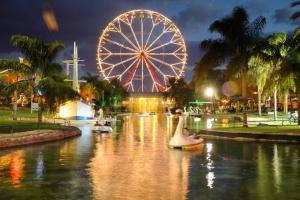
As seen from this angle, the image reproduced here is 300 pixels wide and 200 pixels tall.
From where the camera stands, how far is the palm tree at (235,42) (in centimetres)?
3525

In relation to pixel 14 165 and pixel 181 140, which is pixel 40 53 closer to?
pixel 181 140

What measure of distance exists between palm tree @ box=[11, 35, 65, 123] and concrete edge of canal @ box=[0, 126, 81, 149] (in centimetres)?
405

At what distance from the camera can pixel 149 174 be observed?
13852 mm

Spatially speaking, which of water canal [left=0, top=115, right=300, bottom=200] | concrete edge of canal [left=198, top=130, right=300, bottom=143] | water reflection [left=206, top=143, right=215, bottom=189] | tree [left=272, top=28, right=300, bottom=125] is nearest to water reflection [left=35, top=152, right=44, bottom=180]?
water canal [left=0, top=115, right=300, bottom=200]

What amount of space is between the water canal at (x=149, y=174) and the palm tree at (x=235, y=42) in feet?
49.2

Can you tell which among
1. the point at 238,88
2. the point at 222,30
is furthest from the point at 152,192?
the point at 238,88

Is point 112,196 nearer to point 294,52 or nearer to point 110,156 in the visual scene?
point 110,156

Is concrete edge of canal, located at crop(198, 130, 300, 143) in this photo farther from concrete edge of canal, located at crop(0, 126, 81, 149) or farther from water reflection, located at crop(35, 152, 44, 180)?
water reflection, located at crop(35, 152, 44, 180)

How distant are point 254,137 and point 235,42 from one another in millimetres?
9868

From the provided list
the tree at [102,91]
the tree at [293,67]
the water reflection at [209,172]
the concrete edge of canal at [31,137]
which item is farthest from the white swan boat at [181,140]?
the tree at [102,91]

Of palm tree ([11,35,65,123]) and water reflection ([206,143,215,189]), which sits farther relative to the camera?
palm tree ([11,35,65,123])

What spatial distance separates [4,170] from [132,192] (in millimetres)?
5326

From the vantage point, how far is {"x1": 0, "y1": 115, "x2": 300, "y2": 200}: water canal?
10.9 metres

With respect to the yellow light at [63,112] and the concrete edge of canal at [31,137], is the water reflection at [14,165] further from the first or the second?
the yellow light at [63,112]
